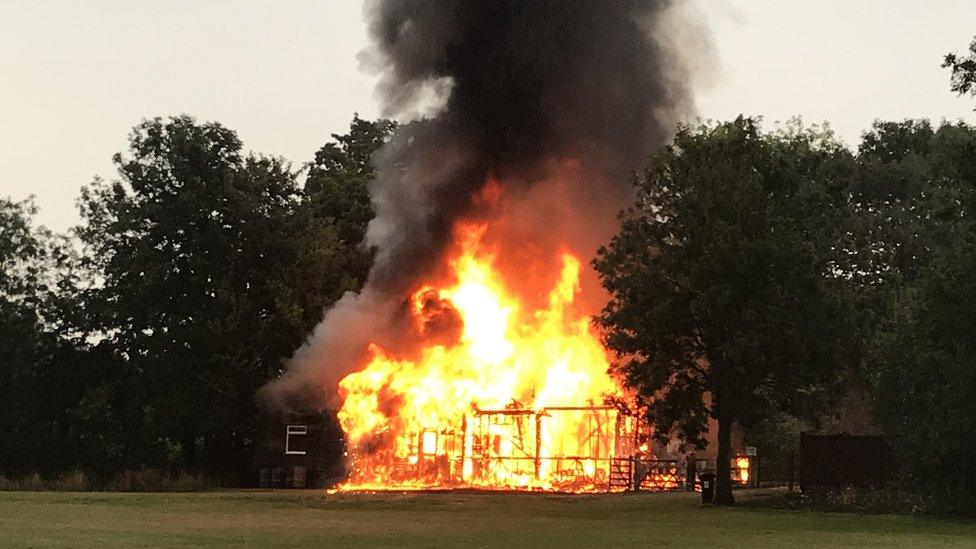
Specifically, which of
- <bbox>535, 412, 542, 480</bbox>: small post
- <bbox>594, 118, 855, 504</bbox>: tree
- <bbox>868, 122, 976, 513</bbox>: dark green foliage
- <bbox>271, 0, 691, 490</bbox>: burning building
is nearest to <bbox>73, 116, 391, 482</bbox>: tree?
<bbox>271, 0, 691, 490</bbox>: burning building

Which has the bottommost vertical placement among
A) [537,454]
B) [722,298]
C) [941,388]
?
[537,454]

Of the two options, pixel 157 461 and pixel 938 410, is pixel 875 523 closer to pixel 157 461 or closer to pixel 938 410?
pixel 938 410

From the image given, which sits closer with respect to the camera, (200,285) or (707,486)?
(707,486)

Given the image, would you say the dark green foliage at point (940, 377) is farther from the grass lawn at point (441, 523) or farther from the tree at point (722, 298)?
the tree at point (722, 298)

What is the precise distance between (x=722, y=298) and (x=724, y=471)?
5806 millimetres

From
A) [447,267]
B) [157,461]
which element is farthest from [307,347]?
[157,461]

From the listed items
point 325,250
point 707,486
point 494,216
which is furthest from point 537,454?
point 325,250

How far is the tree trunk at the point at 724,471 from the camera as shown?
4478 cm

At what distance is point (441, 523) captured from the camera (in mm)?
32531

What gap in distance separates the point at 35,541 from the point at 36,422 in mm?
50555

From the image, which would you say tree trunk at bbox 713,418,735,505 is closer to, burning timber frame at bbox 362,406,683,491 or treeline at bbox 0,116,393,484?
burning timber frame at bbox 362,406,683,491

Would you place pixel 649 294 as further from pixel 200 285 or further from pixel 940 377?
pixel 200 285

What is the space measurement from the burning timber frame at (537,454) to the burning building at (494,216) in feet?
0.37

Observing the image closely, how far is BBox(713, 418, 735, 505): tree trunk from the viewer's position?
44781mm
